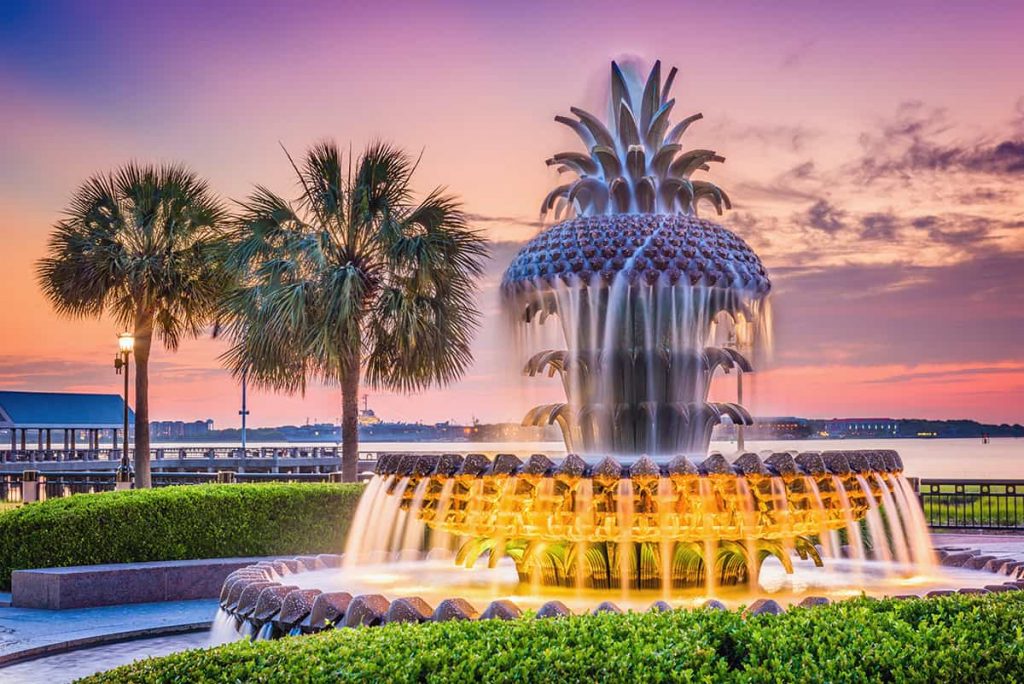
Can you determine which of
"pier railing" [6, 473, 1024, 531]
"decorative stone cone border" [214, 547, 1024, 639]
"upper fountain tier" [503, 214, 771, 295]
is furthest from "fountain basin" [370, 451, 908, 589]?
"pier railing" [6, 473, 1024, 531]

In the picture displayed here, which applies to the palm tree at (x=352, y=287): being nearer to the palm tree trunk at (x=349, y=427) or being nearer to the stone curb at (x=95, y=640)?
the palm tree trunk at (x=349, y=427)

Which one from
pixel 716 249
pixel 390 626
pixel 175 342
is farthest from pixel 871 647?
pixel 175 342

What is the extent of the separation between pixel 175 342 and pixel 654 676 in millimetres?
26001

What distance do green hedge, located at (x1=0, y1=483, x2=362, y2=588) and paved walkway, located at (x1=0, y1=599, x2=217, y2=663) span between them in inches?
54.1

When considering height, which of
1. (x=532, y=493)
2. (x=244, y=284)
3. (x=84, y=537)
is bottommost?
(x=84, y=537)

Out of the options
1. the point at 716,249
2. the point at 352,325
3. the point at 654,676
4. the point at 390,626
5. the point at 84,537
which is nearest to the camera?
the point at 654,676

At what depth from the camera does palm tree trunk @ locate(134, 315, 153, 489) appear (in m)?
27.4

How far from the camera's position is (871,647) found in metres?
5.05

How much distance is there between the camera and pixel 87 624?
41.5 ft

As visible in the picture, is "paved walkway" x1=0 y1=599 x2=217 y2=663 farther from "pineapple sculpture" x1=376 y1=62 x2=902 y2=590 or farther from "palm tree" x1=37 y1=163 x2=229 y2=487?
"palm tree" x1=37 y1=163 x2=229 y2=487

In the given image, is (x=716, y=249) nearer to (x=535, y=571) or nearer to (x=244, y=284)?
(x=535, y=571)

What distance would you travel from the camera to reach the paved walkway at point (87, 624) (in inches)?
443

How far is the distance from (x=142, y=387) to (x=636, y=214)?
2194cm

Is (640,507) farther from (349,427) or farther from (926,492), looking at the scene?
(926,492)
